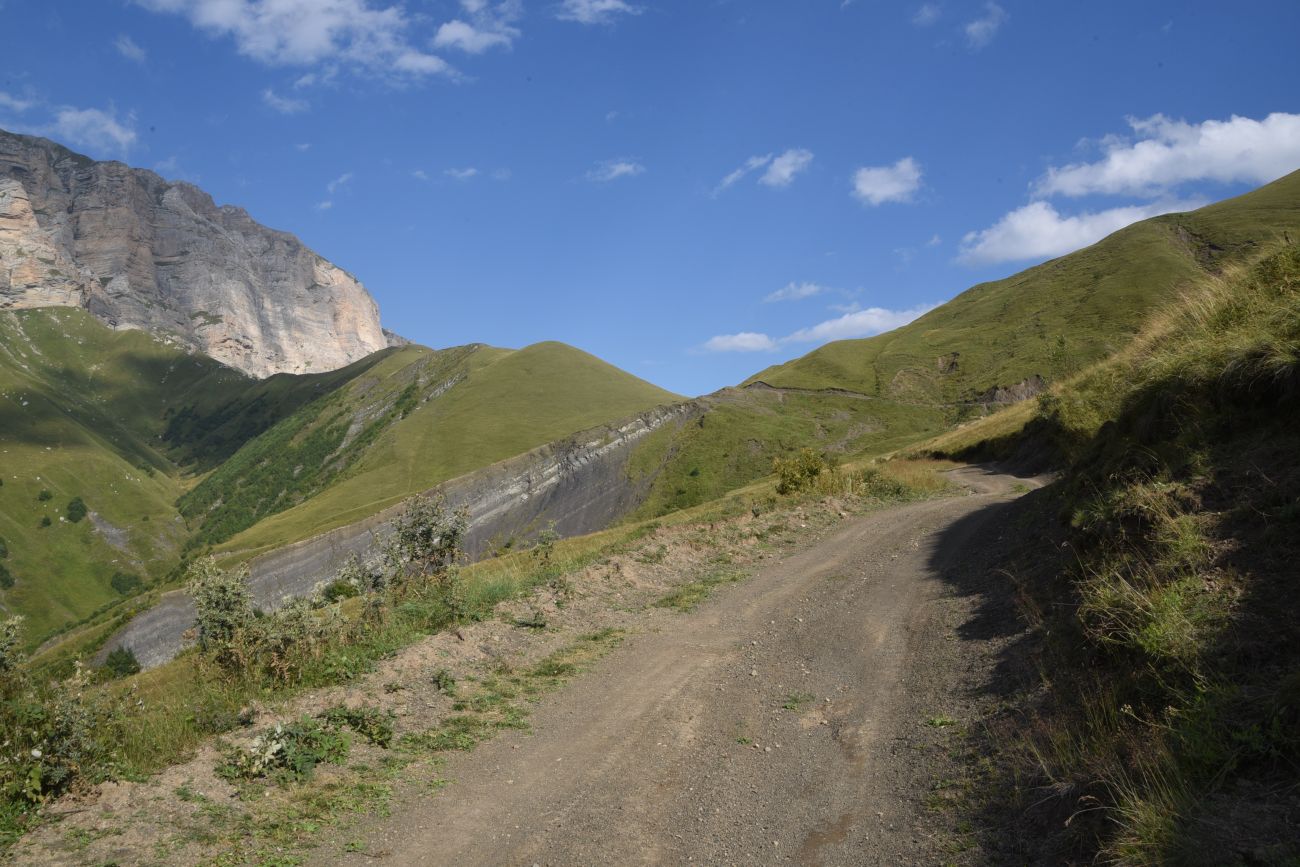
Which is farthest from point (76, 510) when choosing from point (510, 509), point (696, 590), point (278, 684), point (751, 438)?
point (278, 684)

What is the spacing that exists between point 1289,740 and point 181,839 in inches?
335

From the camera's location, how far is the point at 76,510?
194 metres

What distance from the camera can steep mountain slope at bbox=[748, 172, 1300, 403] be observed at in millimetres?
115938

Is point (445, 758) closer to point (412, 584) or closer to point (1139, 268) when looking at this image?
point (412, 584)

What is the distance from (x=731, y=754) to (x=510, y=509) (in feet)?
333

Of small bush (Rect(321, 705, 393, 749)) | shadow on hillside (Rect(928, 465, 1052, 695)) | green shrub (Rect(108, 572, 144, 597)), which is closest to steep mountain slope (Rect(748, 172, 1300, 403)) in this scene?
shadow on hillside (Rect(928, 465, 1052, 695))

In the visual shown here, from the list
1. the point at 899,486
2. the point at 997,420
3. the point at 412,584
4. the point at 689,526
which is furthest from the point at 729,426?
the point at 412,584

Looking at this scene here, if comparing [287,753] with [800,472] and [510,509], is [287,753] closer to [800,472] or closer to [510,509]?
[800,472]

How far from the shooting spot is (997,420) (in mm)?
56438

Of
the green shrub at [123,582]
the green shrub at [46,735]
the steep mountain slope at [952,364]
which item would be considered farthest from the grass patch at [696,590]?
the green shrub at [123,582]

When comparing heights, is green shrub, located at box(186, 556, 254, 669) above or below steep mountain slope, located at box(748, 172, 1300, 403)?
below

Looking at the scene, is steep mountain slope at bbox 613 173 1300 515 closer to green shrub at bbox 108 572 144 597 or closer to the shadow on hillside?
the shadow on hillside

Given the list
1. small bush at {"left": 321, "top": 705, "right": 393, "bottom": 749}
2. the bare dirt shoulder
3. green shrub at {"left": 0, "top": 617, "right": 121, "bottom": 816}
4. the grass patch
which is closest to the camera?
the bare dirt shoulder

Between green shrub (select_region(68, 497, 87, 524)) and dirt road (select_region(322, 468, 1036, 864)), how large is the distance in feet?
781
